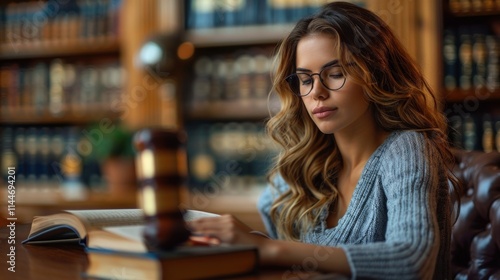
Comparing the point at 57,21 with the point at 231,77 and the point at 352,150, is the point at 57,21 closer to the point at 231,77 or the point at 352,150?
the point at 231,77

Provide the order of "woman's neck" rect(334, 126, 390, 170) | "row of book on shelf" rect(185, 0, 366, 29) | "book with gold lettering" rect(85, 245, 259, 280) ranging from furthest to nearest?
"row of book on shelf" rect(185, 0, 366, 29)
"woman's neck" rect(334, 126, 390, 170)
"book with gold lettering" rect(85, 245, 259, 280)

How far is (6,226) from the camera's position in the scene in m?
1.70

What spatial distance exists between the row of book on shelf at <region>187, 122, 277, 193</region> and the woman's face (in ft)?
6.30

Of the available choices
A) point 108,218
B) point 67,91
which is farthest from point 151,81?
point 108,218

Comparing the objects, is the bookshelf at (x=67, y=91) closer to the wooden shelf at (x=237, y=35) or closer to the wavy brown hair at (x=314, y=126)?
the wooden shelf at (x=237, y=35)

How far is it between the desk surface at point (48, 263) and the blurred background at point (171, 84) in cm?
184

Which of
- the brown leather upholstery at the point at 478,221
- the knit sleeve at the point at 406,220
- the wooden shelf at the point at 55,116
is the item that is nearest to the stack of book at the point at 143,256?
the knit sleeve at the point at 406,220

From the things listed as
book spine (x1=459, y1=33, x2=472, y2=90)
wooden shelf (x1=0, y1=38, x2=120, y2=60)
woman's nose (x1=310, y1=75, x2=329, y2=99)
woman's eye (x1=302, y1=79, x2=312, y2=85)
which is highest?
wooden shelf (x1=0, y1=38, x2=120, y2=60)

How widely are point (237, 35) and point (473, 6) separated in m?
1.09

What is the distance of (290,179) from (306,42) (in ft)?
1.15

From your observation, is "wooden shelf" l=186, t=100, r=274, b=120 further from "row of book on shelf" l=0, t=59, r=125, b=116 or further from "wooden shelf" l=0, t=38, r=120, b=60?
"wooden shelf" l=0, t=38, r=120, b=60

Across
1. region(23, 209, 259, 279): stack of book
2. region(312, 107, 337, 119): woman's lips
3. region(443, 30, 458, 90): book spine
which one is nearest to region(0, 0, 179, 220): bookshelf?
region(443, 30, 458, 90): book spine

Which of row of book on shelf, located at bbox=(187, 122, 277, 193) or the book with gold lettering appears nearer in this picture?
the book with gold lettering

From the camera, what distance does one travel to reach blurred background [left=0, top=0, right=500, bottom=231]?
2922 mm
